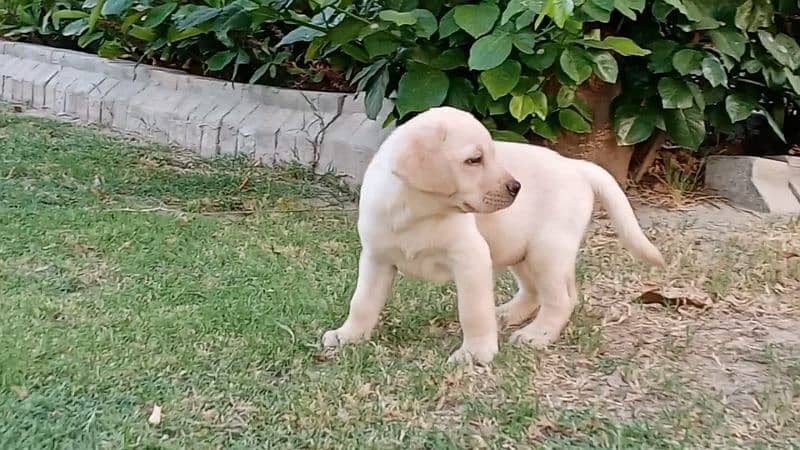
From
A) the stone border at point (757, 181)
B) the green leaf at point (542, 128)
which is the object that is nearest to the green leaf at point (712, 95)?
the stone border at point (757, 181)

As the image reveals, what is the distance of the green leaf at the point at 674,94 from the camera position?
4.09 meters

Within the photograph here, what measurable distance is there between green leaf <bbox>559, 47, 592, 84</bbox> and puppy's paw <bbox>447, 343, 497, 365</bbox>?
5.34ft

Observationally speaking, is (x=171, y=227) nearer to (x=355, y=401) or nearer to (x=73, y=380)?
(x=73, y=380)

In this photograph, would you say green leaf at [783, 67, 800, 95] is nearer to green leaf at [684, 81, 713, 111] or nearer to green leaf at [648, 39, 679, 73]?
green leaf at [684, 81, 713, 111]

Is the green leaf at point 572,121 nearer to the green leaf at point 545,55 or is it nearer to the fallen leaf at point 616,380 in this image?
the green leaf at point 545,55

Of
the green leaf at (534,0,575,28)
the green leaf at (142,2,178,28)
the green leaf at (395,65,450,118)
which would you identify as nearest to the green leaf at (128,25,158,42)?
the green leaf at (142,2,178,28)

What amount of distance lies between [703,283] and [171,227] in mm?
1839

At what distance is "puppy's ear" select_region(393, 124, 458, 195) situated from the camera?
225 cm

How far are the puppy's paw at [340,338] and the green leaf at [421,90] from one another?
1.60 meters

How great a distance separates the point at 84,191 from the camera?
4.26 m

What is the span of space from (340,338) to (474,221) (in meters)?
0.44

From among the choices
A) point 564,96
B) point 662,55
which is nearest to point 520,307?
point 564,96

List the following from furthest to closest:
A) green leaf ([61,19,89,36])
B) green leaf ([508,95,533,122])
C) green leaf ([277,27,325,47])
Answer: green leaf ([61,19,89,36]) → green leaf ([277,27,325,47]) → green leaf ([508,95,533,122])

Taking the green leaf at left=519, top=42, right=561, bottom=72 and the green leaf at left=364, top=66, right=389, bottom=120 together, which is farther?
the green leaf at left=364, top=66, right=389, bottom=120
